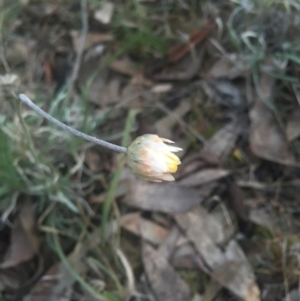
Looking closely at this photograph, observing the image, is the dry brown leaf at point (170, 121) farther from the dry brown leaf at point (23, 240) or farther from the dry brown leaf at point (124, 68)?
the dry brown leaf at point (23, 240)

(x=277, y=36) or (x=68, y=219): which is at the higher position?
(x=277, y=36)

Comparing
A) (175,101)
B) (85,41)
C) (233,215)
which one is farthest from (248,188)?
(85,41)

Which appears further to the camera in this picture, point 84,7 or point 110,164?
point 84,7

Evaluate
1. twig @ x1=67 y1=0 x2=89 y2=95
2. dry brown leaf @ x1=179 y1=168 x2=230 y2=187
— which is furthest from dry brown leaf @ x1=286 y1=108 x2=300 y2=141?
twig @ x1=67 y1=0 x2=89 y2=95

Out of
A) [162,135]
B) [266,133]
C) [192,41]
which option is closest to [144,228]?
[162,135]

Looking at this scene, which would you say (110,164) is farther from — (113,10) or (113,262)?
(113,10)

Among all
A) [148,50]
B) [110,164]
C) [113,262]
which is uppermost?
[148,50]
